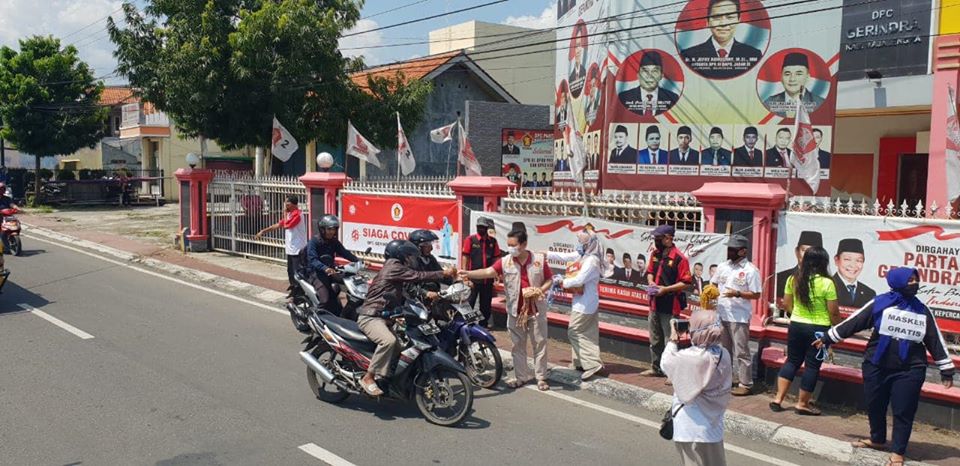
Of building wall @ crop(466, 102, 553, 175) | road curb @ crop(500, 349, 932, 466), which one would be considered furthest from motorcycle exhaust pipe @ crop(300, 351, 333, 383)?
building wall @ crop(466, 102, 553, 175)

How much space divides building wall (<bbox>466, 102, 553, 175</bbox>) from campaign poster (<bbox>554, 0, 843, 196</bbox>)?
25.6ft

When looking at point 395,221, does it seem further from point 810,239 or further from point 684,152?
point 810,239

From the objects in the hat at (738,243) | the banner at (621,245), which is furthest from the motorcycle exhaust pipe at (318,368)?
the hat at (738,243)

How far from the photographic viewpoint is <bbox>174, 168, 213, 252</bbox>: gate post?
16859 mm

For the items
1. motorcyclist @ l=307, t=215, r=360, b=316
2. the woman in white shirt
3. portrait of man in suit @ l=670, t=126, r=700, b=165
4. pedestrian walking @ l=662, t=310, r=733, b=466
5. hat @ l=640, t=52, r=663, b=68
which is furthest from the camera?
hat @ l=640, t=52, r=663, b=68

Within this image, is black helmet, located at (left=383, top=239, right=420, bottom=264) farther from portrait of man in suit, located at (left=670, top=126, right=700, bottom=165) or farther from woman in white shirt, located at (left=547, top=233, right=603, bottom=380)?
portrait of man in suit, located at (left=670, top=126, right=700, bottom=165)

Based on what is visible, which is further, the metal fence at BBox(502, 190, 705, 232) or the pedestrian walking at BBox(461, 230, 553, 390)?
the metal fence at BBox(502, 190, 705, 232)

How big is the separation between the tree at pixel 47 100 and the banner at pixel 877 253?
99.5 feet

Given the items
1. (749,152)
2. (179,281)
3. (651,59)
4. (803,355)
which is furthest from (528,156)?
(803,355)

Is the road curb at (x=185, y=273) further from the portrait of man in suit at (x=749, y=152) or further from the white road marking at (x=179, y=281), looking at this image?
the portrait of man in suit at (x=749, y=152)

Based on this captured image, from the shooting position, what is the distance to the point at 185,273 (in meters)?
14.4

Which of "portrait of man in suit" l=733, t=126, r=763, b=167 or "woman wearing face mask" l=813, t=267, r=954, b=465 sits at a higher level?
"portrait of man in suit" l=733, t=126, r=763, b=167

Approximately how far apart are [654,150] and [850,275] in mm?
7644

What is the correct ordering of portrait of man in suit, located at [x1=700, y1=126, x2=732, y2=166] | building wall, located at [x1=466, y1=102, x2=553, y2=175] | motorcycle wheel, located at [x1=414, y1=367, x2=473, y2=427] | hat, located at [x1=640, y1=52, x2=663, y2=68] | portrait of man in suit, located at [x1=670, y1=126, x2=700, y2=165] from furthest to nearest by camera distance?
building wall, located at [x1=466, y1=102, x2=553, y2=175] < hat, located at [x1=640, y1=52, x2=663, y2=68] < portrait of man in suit, located at [x1=670, y1=126, x2=700, y2=165] < portrait of man in suit, located at [x1=700, y1=126, x2=732, y2=166] < motorcycle wheel, located at [x1=414, y1=367, x2=473, y2=427]
